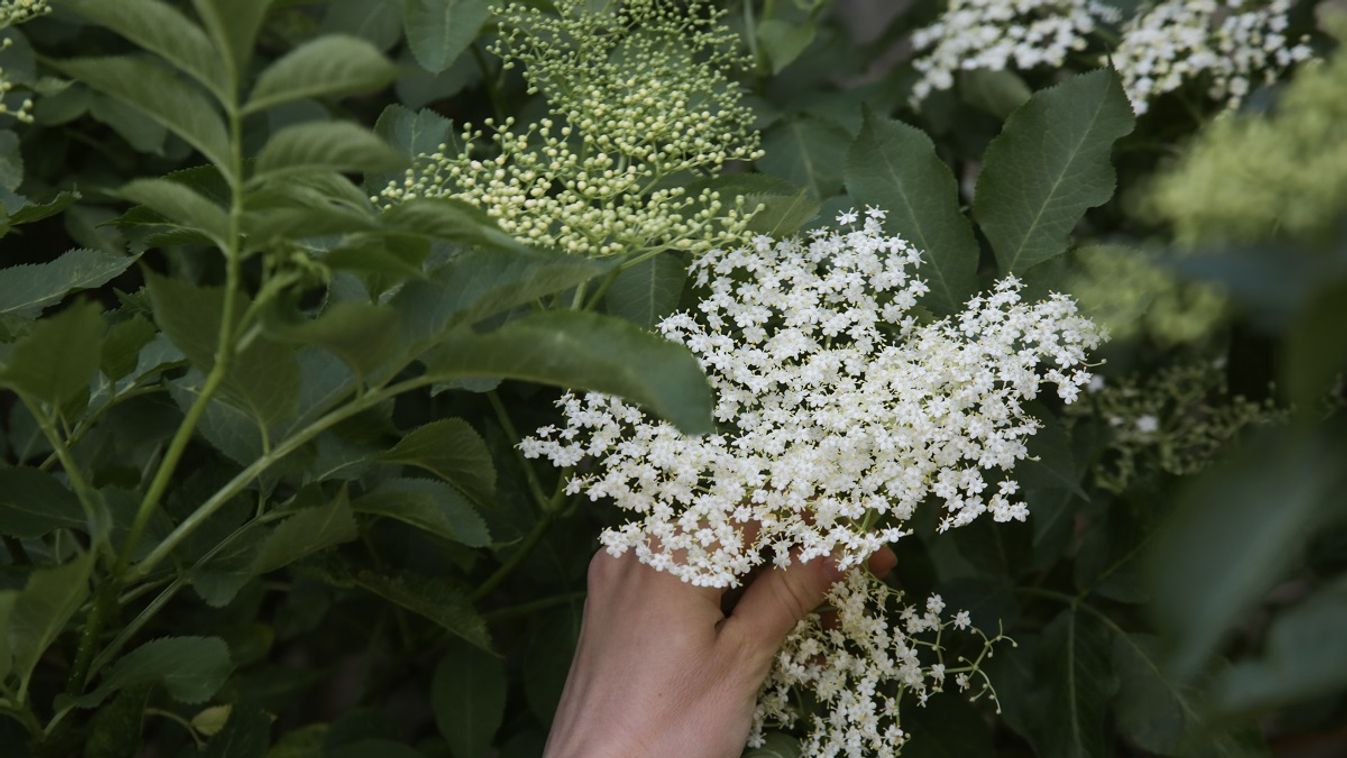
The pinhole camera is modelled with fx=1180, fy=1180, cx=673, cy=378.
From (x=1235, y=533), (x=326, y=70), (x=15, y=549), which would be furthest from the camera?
(x=15, y=549)

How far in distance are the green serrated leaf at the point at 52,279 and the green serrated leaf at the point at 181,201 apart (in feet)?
1.03

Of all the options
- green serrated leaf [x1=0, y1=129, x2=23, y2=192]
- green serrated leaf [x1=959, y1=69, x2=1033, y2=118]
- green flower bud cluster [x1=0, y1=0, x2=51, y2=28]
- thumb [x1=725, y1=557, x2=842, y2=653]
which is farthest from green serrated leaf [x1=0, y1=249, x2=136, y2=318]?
green serrated leaf [x1=959, y1=69, x2=1033, y2=118]

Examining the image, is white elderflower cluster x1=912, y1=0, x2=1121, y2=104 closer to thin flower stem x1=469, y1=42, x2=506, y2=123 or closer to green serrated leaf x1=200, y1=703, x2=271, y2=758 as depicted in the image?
thin flower stem x1=469, y1=42, x2=506, y2=123

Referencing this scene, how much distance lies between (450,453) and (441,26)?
0.46 meters

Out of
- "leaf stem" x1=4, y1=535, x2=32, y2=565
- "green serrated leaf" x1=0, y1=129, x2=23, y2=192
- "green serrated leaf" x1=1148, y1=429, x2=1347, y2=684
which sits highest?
"green serrated leaf" x1=1148, y1=429, x2=1347, y2=684

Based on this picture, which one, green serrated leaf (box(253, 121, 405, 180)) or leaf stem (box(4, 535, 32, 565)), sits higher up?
green serrated leaf (box(253, 121, 405, 180))

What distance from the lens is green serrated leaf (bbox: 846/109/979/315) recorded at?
976 mm

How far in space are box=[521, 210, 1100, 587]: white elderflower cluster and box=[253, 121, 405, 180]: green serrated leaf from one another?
0.88 feet

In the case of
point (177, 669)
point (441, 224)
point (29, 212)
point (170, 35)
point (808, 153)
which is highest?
point (170, 35)

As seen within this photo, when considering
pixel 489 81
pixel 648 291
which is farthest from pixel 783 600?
pixel 489 81

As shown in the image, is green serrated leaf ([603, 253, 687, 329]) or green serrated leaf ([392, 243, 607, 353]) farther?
green serrated leaf ([603, 253, 687, 329])

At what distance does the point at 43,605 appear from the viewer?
0.74 meters

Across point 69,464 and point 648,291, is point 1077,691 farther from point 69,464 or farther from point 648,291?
point 69,464

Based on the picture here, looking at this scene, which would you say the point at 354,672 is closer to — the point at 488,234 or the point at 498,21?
the point at 498,21
